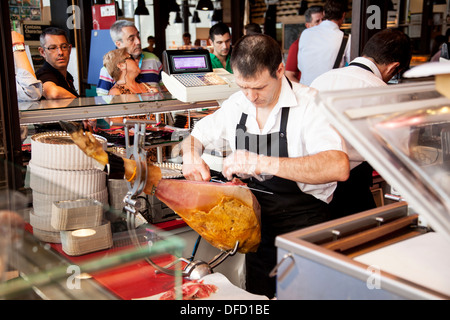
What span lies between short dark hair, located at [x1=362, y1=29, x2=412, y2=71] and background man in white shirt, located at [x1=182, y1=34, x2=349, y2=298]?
75 centimetres

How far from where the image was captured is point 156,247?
1.60 metres

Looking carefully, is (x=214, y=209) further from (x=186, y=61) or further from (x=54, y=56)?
(x=54, y=56)

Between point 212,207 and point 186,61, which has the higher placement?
point 186,61

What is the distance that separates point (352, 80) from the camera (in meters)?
2.62

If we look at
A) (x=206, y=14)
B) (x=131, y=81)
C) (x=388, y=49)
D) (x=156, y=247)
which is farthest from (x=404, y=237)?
(x=206, y=14)

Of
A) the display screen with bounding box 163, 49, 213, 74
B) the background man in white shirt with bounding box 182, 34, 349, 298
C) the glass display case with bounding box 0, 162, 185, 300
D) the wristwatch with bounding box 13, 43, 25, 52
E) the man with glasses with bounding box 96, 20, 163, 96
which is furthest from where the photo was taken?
the man with glasses with bounding box 96, 20, 163, 96

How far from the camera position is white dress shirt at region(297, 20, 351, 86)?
454 centimetres

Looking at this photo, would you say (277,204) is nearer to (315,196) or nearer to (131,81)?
(315,196)

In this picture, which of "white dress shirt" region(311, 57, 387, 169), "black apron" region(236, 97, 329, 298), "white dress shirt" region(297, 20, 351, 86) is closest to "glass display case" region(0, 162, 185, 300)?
"black apron" region(236, 97, 329, 298)

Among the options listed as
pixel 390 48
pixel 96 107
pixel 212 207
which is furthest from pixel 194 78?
pixel 212 207

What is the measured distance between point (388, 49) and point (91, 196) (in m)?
1.78

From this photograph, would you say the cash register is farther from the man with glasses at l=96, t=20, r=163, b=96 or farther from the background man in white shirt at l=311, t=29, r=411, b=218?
the man with glasses at l=96, t=20, r=163, b=96

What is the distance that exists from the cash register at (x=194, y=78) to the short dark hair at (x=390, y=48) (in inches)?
31.9

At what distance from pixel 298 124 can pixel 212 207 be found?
572mm
